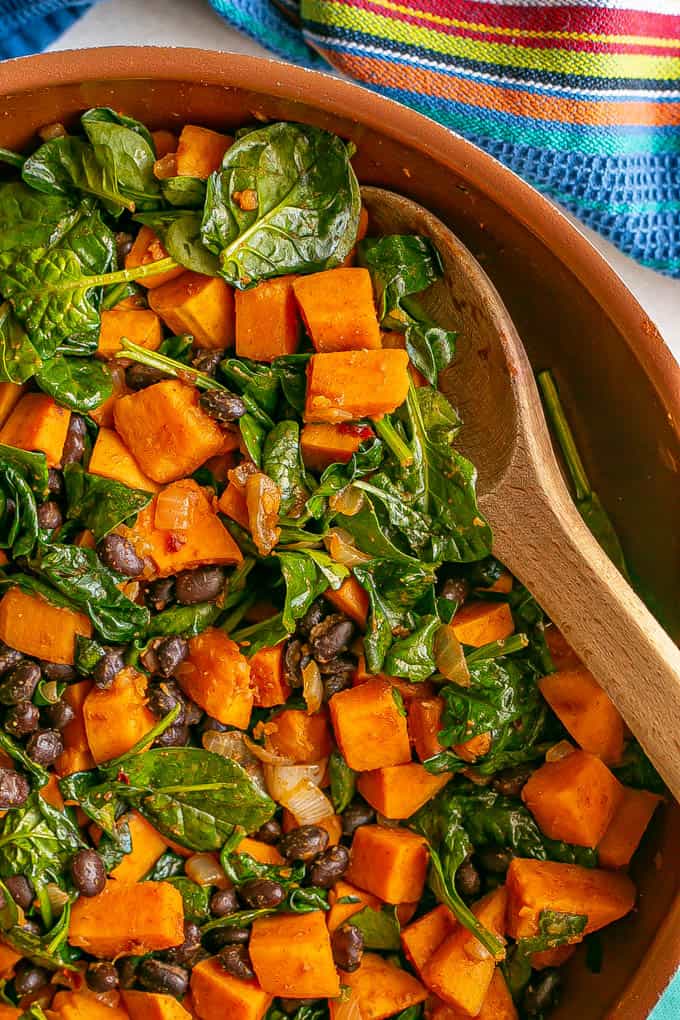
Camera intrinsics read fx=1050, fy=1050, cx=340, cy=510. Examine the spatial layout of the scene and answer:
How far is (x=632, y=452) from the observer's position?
11.4ft

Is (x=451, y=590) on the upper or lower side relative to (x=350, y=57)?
lower

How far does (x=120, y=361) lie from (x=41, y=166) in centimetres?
64

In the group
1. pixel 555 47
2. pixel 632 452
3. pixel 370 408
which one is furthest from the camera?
pixel 555 47

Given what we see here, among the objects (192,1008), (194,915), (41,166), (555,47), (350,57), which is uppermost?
(555,47)

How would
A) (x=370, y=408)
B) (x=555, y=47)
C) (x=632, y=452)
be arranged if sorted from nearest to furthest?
(x=370, y=408) < (x=632, y=452) < (x=555, y=47)

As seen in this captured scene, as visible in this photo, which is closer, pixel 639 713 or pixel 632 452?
pixel 639 713

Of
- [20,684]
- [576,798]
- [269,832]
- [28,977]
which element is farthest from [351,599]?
[28,977]

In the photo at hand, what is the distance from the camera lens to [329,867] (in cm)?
346

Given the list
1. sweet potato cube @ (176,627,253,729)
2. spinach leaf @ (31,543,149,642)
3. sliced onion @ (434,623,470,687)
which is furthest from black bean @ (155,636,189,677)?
sliced onion @ (434,623,470,687)

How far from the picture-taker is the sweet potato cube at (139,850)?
346 cm

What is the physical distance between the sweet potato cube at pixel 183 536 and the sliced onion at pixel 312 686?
0.46 m

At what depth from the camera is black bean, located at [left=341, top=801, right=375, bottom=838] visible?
141 inches

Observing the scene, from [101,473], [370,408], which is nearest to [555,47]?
[370,408]

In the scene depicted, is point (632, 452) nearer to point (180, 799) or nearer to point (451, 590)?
point (451, 590)
